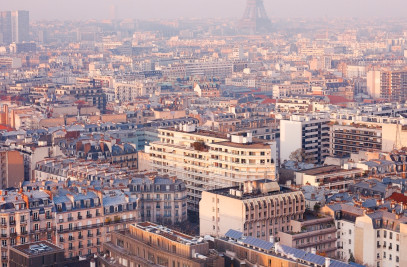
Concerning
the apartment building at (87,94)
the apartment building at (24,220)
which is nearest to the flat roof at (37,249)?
the apartment building at (24,220)

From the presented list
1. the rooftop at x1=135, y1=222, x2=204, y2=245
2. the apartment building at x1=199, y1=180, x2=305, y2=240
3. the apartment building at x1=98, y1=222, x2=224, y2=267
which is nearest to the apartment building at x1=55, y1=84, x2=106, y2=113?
the apartment building at x1=199, y1=180, x2=305, y2=240

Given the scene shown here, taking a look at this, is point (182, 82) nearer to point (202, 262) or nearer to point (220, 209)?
point (220, 209)

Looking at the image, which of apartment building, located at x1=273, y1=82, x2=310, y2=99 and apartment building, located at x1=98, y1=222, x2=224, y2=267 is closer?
apartment building, located at x1=98, y1=222, x2=224, y2=267

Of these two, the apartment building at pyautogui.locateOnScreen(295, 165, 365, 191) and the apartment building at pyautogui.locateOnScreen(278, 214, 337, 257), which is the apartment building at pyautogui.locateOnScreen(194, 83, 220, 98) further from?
the apartment building at pyautogui.locateOnScreen(278, 214, 337, 257)

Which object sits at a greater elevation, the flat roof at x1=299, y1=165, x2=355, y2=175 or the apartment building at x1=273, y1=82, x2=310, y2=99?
the apartment building at x1=273, y1=82, x2=310, y2=99

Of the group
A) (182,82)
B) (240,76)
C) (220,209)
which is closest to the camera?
(220,209)

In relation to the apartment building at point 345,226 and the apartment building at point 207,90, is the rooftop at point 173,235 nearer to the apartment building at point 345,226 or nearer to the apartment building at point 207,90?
the apartment building at point 345,226

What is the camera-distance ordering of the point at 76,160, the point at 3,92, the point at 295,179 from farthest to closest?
the point at 3,92 → the point at 76,160 → the point at 295,179

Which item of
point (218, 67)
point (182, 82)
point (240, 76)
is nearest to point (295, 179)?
point (182, 82)
